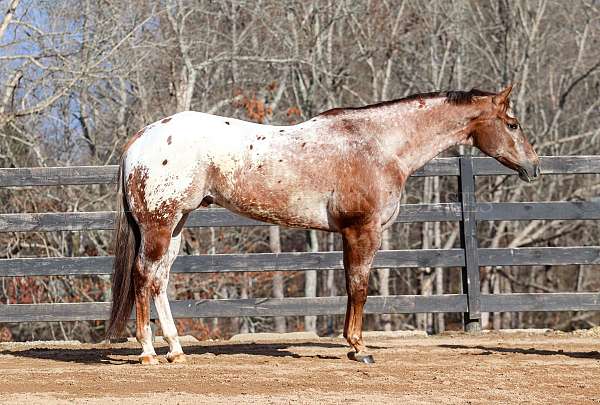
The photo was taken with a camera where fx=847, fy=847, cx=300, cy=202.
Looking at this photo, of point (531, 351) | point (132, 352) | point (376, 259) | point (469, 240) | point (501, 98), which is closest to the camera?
point (501, 98)

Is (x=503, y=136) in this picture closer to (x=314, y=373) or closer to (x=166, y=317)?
(x=314, y=373)

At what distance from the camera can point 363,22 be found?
1819 cm

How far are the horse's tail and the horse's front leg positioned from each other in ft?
5.15

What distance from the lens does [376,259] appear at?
8.02m

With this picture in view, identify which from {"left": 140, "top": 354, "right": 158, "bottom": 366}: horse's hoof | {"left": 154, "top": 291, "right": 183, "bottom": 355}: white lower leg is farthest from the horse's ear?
{"left": 140, "top": 354, "right": 158, "bottom": 366}: horse's hoof

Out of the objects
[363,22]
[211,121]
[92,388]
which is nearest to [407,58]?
[363,22]

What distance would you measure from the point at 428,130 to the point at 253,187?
1451 mm

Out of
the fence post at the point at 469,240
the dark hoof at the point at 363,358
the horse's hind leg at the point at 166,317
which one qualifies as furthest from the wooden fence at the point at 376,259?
the dark hoof at the point at 363,358

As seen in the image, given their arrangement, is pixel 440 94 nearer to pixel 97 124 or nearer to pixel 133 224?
pixel 133 224

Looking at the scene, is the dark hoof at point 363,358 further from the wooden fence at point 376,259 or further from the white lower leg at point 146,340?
the wooden fence at point 376,259

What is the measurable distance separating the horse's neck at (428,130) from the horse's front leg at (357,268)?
2.12 feet

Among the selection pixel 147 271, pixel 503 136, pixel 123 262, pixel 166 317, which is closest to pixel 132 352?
pixel 166 317

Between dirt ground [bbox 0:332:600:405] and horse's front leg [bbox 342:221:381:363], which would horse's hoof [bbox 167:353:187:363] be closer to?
dirt ground [bbox 0:332:600:405]

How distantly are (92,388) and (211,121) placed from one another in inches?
85.0
